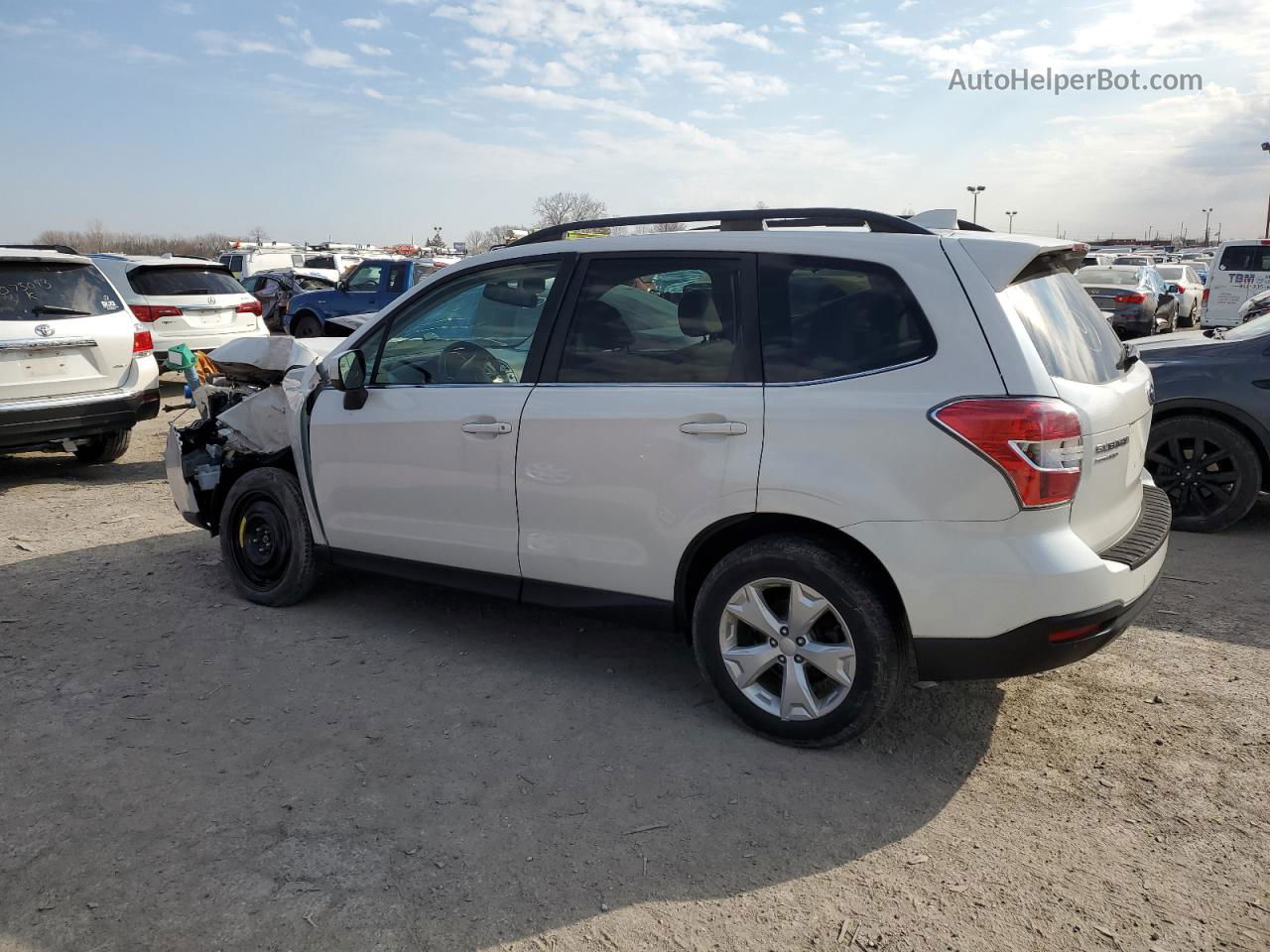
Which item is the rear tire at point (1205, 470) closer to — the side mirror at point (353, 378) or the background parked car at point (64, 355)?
the side mirror at point (353, 378)

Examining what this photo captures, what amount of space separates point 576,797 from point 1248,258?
18986 millimetres

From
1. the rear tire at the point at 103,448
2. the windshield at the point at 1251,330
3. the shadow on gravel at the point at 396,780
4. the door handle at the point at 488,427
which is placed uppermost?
the windshield at the point at 1251,330

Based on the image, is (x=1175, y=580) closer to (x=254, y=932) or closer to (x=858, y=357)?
(x=858, y=357)

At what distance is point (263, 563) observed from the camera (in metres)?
5.13

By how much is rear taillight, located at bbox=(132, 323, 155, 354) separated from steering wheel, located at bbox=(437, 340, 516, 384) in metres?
5.04

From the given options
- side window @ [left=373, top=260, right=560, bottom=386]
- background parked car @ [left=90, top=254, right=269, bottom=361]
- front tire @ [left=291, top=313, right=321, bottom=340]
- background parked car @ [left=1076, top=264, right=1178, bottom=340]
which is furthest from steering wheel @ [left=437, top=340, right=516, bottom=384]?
background parked car @ [left=1076, top=264, right=1178, bottom=340]

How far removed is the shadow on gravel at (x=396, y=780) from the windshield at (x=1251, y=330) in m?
3.81

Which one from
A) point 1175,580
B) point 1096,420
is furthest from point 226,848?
point 1175,580

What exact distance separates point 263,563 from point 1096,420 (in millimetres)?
3970

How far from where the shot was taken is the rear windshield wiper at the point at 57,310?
7599 mm

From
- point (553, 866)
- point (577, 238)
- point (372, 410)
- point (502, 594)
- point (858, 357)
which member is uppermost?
point (577, 238)

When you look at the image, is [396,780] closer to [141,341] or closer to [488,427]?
[488,427]

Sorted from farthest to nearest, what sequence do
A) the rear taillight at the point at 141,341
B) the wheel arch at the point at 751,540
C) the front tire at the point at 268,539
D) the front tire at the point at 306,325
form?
the front tire at the point at 306,325
the rear taillight at the point at 141,341
the front tire at the point at 268,539
the wheel arch at the point at 751,540

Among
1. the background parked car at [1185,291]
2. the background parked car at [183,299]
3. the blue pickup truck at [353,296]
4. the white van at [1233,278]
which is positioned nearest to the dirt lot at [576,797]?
the background parked car at [183,299]
